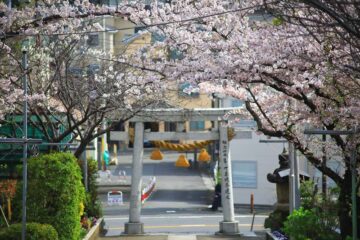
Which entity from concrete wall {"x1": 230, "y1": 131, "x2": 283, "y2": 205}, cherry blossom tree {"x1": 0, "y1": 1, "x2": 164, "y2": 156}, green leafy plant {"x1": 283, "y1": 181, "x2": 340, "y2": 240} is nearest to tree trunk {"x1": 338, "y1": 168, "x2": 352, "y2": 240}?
green leafy plant {"x1": 283, "y1": 181, "x2": 340, "y2": 240}

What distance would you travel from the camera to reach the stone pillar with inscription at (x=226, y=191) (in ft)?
87.1

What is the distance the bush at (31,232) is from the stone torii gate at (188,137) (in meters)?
11.0

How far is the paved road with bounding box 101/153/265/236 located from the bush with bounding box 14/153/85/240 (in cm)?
1033

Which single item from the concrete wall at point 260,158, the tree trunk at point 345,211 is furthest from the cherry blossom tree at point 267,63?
the concrete wall at point 260,158

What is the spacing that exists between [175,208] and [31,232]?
23128 mm

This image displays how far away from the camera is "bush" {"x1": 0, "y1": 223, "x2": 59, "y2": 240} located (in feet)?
49.5

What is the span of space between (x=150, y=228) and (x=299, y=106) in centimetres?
1576

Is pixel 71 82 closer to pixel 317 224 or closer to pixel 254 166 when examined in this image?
pixel 317 224

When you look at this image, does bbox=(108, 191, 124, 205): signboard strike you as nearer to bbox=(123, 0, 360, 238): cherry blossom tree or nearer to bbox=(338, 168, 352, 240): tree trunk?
bbox=(123, 0, 360, 238): cherry blossom tree

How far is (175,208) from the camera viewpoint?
125ft

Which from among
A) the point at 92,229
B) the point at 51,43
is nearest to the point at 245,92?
the point at 51,43

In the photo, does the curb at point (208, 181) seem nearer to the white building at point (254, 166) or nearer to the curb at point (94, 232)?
the white building at point (254, 166)

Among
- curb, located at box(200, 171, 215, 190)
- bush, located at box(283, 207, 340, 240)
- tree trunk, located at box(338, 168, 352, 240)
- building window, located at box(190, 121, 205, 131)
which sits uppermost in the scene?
building window, located at box(190, 121, 205, 131)

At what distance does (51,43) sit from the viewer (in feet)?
67.2
